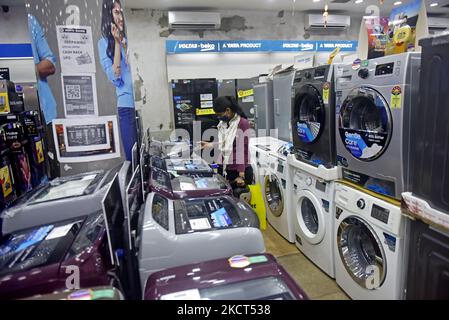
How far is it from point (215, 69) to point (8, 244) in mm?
5748

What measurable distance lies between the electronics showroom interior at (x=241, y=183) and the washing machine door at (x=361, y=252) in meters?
0.01

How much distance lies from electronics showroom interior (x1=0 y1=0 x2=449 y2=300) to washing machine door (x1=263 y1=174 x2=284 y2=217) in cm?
2

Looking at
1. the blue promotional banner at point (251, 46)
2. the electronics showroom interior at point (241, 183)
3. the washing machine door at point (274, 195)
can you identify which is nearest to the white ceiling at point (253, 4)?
the blue promotional banner at point (251, 46)

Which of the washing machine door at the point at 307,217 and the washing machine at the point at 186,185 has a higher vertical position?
the washing machine at the point at 186,185

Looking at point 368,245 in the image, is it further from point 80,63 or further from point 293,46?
point 293,46

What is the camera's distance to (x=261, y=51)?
6566 mm

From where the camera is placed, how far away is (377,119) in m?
1.88

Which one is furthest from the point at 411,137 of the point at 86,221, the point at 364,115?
the point at 86,221

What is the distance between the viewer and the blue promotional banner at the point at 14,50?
5.63 m

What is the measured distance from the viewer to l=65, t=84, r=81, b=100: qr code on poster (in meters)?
1.97

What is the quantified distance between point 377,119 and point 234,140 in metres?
1.69

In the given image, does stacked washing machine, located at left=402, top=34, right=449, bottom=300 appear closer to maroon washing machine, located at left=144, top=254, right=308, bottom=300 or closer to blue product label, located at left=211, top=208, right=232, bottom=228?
maroon washing machine, located at left=144, top=254, right=308, bottom=300

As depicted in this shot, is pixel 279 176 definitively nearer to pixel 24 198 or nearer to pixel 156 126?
pixel 24 198

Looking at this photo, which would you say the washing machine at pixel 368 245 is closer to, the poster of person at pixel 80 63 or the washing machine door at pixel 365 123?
the washing machine door at pixel 365 123
